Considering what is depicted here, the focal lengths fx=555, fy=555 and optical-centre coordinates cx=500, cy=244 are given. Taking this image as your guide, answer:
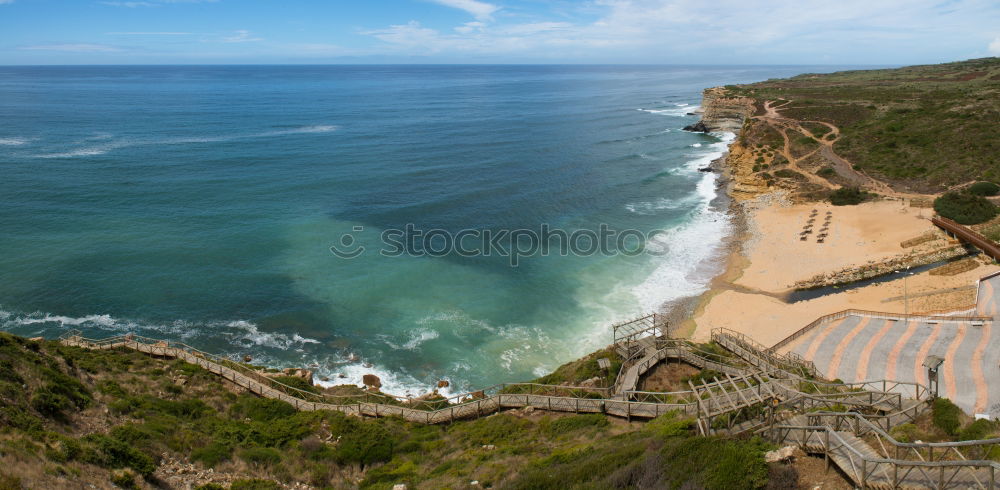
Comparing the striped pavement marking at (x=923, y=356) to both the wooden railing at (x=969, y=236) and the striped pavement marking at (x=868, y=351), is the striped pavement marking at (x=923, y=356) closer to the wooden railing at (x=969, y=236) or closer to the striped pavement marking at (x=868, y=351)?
the striped pavement marking at (x=868, y=351)

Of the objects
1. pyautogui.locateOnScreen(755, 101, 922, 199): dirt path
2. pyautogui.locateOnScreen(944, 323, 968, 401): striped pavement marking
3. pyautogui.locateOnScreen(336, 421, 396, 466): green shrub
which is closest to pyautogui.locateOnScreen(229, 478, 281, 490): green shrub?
pyautogui.locateOnScreen(336, 421, 396, 466): green shrub

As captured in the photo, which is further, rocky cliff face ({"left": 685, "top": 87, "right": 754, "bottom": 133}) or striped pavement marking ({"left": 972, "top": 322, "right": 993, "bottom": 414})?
rocky cliff face ({"left": 685, "top": 87, "right": 754, "bottom": 133})

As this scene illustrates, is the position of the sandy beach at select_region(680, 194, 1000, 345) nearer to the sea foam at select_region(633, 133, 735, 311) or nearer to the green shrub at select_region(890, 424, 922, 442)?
the sea foam at select_region(633, 133, 735, 311)

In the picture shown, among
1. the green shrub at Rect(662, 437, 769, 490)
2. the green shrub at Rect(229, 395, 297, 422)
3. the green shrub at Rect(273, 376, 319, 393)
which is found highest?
the green shrub at Rect(662, 437, 769, 490)

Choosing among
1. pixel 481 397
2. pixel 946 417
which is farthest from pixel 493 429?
pixel 946 417

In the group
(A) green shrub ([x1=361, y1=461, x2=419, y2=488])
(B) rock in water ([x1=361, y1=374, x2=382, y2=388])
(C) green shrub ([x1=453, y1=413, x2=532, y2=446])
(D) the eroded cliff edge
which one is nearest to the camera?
(A) green shrub ([x1=361, y1=461, x2=419, y2=488])

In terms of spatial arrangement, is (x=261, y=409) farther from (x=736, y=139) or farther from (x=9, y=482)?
(x=736, y=139)

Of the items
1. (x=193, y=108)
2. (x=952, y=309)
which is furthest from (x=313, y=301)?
(x=193, y=108)

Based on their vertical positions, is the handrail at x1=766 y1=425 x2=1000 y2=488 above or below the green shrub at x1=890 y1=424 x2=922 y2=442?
above
